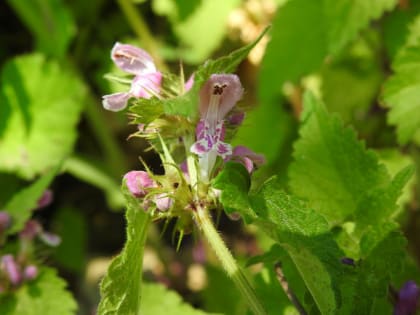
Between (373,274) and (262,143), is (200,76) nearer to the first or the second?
(373,274)

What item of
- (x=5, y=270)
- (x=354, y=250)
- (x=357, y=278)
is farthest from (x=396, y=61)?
(x=5, y=270)

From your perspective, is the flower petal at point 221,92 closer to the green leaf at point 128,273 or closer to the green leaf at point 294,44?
the green leaf at point 128,273

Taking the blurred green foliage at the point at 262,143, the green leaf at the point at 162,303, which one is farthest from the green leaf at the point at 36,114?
the green leaf at the point at 162,303

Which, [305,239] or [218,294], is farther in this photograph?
[218,294]

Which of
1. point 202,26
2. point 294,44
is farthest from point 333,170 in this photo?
point 202,26

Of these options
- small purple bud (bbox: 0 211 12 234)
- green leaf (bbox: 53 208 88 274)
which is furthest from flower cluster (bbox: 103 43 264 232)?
green leaf (bbox: 53 208 88 274)

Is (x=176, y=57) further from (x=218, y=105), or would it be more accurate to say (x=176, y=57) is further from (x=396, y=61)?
(x=218, y=105)
